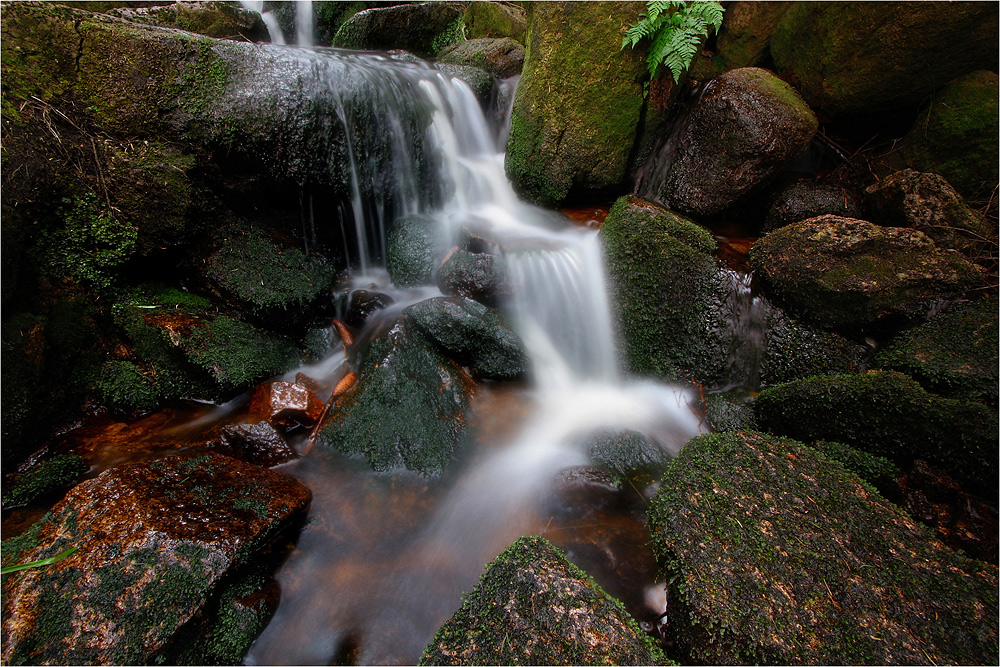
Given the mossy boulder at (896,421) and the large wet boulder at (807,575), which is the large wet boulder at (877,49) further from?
the large wet boulder at (807,575)

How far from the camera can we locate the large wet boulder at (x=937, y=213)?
3.43 m

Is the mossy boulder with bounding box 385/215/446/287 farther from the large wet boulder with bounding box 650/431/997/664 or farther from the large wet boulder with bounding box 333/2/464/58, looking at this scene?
the large wet boulder with bounding box 333/2/464/58

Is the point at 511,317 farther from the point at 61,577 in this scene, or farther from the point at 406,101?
the point at 61,577

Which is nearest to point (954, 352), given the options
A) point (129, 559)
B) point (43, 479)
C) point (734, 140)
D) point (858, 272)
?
point (858, 272)

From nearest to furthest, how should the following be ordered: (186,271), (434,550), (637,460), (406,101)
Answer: (434,550) → (637,460) → (186,271) → (406,101)

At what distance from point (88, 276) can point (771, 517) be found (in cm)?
511

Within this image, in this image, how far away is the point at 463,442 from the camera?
11.4 feet

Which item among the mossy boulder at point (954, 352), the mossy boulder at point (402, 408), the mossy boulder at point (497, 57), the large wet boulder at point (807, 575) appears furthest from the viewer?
the mossy boulder at point (497, 57)

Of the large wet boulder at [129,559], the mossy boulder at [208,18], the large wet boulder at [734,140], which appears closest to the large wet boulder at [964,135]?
the large wet boulder at [734,140]

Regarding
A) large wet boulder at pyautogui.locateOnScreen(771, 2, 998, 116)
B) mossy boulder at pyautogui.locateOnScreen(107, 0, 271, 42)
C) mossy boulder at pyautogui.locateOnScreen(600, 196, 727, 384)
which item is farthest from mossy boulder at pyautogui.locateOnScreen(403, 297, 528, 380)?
mossy boulder at pyautogui.locateOnScreen(107, 0, 271, 42)

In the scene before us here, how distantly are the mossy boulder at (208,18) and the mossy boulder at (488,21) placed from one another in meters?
4.16

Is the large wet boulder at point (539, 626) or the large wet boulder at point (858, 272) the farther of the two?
the large wet boulder at point (858, 272)

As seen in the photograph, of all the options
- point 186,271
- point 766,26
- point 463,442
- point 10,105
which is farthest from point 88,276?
point 766,26

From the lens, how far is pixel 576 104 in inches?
196
